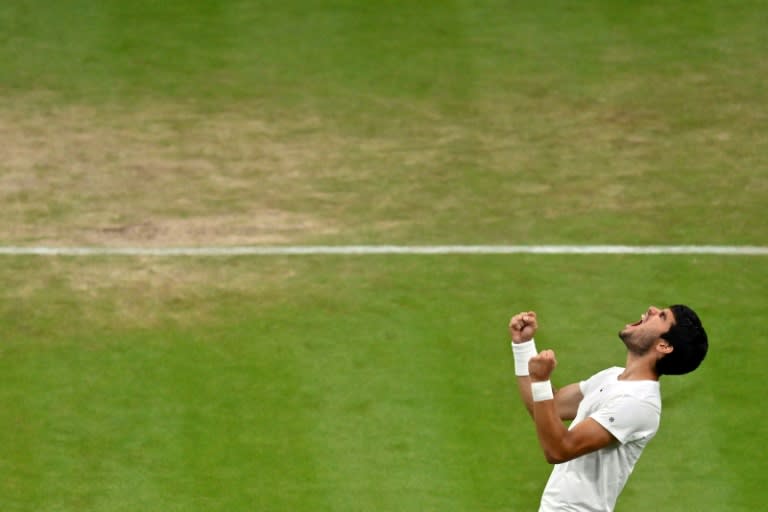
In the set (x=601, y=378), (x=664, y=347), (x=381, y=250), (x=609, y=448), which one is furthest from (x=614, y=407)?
(x=381, y=250)

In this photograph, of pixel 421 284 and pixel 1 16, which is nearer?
pixel 421 284

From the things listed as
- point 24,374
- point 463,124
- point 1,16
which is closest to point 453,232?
point 463,124

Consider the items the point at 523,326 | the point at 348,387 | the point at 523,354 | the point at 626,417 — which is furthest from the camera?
the point at 348,387

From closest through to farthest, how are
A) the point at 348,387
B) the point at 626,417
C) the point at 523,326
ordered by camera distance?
the point at 626,417, the point at 523,326, the point at 348,387

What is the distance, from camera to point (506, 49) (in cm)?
1438

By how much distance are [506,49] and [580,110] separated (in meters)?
1.23

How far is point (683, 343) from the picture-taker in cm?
698

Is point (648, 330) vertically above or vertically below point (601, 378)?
above

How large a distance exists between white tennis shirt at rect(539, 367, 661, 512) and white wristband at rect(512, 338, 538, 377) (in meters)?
0.35

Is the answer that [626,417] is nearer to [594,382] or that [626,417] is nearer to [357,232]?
[594,382]

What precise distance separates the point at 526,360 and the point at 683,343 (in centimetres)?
73

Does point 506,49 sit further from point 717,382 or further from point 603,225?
point 717,382

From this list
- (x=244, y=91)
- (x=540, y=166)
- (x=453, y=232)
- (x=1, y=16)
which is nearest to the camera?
(x=453, y=232)

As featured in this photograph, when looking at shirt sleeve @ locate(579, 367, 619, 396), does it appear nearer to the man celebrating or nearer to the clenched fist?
the man celebrating
